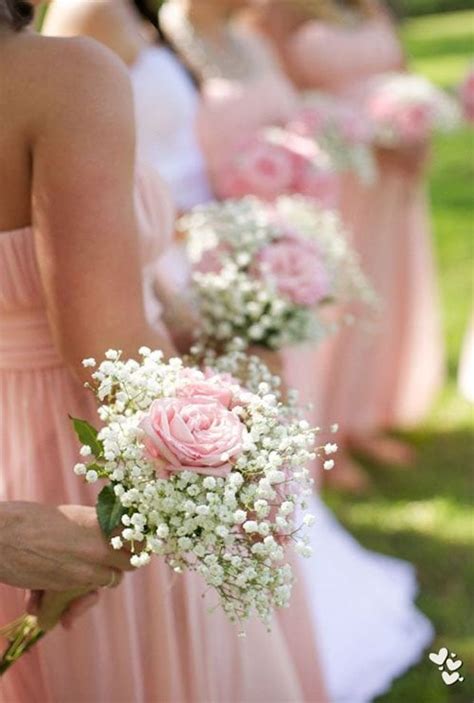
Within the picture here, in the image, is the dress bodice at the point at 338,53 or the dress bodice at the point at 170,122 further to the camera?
the dress bodice at the point at 338,53

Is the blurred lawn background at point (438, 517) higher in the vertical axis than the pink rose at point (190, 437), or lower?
lower

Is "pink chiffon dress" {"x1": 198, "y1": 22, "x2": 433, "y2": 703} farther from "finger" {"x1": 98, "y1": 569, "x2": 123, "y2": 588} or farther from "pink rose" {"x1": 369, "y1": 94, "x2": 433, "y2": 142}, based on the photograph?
"finger" {"x1": 98, "y1": 569, "x2": 123, "y2": 588}

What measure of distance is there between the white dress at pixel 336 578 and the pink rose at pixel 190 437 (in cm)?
222

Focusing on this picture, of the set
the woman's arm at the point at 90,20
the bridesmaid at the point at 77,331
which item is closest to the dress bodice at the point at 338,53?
the woman's arm at the point at 90,20

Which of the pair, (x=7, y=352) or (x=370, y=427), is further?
(x=370, y=427)

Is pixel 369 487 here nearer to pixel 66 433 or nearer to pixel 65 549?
pixel 66 433

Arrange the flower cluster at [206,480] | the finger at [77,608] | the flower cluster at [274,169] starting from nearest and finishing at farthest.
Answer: the flower cluster at [206,480], the finger at [77,608], the flower cluster at [274,169]

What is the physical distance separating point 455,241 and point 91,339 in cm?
963

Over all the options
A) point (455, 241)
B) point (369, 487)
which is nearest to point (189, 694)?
point (369, 487)

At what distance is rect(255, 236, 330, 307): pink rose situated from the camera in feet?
9.76

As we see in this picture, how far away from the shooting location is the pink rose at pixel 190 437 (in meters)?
1.76

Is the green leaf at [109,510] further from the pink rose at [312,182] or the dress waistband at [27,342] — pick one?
the pink rose at [312,182]

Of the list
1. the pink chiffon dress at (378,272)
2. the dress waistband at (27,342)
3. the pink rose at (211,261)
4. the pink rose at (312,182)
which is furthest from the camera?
the pink chiffon dress at (378,272)

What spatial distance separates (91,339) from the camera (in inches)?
82.5
